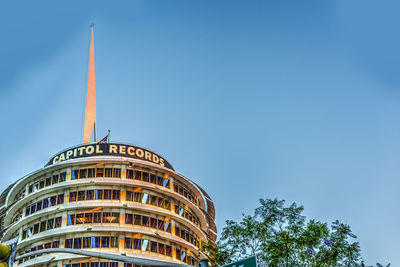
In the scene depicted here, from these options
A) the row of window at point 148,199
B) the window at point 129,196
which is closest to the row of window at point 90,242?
the window at point 129,196

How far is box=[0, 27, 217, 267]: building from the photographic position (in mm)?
54812

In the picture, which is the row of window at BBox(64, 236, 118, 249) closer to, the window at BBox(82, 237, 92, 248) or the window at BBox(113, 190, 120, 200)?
the window at BBox(82, 237, 92, 248)

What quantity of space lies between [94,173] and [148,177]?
653 centimetres

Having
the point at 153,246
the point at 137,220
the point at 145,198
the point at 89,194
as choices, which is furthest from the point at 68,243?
the point at 145,198

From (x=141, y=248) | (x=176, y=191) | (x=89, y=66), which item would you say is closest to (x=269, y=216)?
(x=141, y=248)

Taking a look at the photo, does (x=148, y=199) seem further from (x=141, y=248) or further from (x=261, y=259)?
(x=261, y=259)

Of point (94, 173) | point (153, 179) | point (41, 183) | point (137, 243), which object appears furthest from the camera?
point (153, 179)

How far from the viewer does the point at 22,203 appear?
60.8m

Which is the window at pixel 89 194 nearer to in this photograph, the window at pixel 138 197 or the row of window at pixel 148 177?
the row of window at pixel 148 177

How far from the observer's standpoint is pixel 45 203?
5859cm

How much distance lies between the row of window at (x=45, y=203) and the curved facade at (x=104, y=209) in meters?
0.12

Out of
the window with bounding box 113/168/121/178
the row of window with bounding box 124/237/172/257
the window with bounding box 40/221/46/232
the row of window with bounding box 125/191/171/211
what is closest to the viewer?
the row of window with bounding box 124/237/172/257

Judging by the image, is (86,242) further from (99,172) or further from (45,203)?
(99,172)

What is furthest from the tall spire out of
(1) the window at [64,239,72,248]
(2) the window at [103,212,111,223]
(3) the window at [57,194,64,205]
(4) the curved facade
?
(1) the window at [64,239,72,248]
